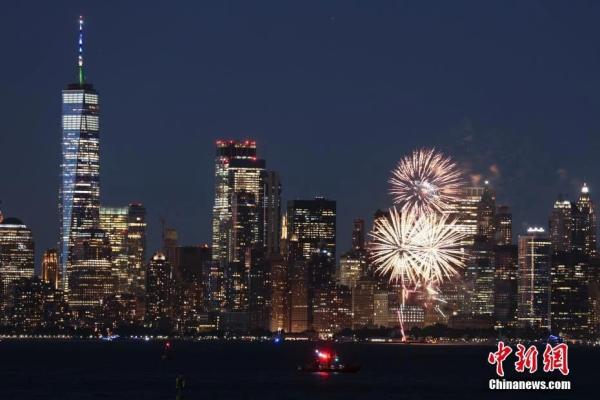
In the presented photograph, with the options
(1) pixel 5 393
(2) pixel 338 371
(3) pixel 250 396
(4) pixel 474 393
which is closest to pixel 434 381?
(2) pixel 338 371

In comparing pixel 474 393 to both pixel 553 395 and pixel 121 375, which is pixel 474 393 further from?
pixel 121 375

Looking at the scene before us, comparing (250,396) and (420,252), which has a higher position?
(420,252)

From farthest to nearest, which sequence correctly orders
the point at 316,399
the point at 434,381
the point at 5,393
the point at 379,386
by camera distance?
the point at 434,381
the point at 379,386
the point at 5,393
the point at 316,399

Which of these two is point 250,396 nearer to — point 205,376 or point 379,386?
point 379,386

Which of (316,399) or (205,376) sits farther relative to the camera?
(205,376)

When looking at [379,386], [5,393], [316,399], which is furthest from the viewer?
[379,386]

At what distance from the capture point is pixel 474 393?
160 m

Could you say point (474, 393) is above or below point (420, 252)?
below

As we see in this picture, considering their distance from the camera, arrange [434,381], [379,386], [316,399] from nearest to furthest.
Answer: [316,399]
[379,386]
[434,381]

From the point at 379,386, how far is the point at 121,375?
45609mm

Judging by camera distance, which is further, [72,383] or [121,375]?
[121,375]

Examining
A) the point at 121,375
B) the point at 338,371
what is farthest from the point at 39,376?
the point at 338,371

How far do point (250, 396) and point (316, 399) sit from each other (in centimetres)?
1135

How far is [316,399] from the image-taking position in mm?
143875
